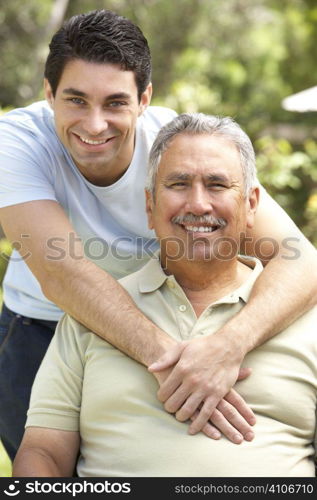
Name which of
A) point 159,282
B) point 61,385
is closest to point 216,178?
point 159,282

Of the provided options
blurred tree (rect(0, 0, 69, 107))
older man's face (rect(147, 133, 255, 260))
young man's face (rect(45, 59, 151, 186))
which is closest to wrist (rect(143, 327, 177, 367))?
older man's face (rect(147, 133, 255, 260))

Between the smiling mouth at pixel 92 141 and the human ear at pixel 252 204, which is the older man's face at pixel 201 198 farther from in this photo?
the smiling mouth at pixel 92 141

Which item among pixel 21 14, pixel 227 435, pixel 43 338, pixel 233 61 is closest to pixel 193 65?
pixel 233 61

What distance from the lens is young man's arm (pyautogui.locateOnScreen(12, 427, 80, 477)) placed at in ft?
7.74

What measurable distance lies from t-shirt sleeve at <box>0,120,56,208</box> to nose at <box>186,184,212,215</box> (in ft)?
1.64

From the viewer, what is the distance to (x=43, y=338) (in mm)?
3248

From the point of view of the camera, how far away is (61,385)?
8.28 feet

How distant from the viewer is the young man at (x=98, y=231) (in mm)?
2445

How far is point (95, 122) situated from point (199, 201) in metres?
0.50

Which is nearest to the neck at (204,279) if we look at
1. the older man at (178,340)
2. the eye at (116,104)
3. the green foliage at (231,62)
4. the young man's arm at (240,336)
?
the older man at (178,340)

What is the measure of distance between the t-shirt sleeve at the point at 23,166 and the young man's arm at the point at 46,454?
2.65 ft

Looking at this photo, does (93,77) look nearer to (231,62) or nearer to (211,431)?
(211,431)

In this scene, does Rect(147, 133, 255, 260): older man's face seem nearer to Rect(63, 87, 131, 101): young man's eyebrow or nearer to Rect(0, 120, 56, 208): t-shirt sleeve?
Rect(63, 87, 131, 101): young man's eyebrow
